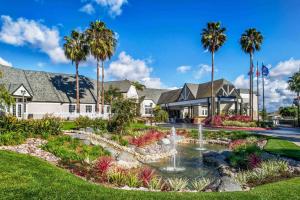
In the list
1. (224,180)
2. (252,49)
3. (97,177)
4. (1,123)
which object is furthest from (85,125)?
(252,49)

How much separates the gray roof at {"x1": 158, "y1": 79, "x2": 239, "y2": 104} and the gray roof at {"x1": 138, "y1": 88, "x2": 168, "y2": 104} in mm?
1218

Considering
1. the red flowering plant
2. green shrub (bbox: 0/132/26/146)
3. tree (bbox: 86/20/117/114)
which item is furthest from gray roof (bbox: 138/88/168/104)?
the red flowering plant

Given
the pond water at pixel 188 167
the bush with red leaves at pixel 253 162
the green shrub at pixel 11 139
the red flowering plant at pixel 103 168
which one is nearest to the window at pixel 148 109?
the pond water at pixel 188 167

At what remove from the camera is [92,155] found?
555 inches

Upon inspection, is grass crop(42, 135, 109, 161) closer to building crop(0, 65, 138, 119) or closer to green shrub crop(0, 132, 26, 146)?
green shrub crop(0, 132, 26, 146)

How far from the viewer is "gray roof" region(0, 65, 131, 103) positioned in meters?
39.1

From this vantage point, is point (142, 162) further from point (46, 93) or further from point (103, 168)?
point (46, 93)

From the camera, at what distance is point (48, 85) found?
4256 centimetres

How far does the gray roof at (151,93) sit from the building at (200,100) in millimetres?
1123

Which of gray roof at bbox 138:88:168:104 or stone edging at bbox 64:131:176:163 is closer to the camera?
stone edging at bbox 64:131:176:163

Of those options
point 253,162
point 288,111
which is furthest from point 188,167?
point 288,111

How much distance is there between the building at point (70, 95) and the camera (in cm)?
3774

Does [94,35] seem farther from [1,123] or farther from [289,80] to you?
[289,80]

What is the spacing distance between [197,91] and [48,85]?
26372mm
